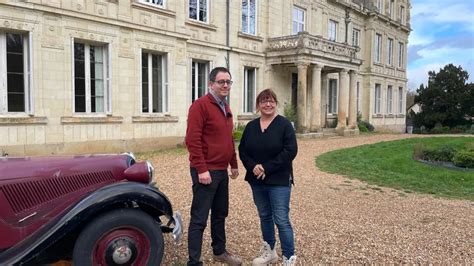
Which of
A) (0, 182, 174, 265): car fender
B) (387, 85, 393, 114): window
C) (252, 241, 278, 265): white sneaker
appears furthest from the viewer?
(387, 85, 393, 114): window

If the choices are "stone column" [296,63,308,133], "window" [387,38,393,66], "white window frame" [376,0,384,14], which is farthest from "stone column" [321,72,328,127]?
"window" [387,38,393,66]

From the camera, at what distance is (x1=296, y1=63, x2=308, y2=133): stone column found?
20.2 meters

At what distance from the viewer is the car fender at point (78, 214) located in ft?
10.4

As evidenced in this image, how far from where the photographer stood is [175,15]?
50.6 ft

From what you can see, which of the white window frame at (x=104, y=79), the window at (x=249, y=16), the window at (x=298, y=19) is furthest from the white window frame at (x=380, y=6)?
the white window frame at (x=104, y=79)

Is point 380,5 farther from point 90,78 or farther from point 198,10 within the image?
point 90,78

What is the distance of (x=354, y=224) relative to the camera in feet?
19.0

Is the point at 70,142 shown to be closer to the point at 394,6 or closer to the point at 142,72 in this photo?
→ the point at 142,72

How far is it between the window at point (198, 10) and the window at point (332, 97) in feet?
41.2

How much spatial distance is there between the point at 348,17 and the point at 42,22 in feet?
70.7

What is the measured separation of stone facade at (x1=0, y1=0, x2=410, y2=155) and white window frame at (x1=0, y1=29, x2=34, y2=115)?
0.03 m

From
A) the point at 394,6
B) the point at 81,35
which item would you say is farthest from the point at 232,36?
the point at 394,6

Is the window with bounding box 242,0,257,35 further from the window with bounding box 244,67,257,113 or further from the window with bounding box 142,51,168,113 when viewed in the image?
the window with bounding box 142,51,168,113

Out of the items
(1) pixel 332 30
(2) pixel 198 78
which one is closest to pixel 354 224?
(2) pixel 198 78
